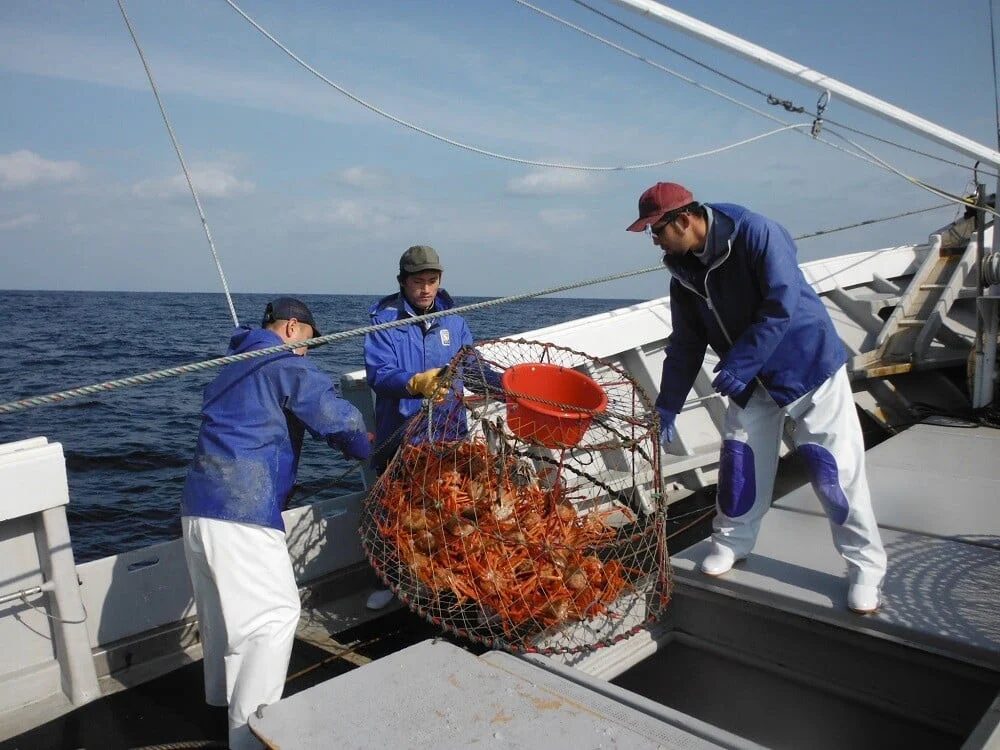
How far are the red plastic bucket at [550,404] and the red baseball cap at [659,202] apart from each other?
2.52ft

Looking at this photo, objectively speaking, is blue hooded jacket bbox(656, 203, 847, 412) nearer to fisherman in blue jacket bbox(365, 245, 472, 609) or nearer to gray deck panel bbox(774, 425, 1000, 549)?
fisherman in blue jacket bbox(365, 245, 472, 609)

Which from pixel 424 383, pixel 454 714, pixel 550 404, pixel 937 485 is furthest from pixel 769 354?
pixel 937 485

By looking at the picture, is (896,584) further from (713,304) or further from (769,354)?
(713,304)

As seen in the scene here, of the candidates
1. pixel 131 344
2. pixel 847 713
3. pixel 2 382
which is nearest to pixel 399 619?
pixel 847 713

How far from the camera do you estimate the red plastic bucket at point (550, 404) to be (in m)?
3.05

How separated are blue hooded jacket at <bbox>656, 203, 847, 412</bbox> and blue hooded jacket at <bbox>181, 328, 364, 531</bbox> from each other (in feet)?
5.16

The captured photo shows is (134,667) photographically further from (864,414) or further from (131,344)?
(131,344)

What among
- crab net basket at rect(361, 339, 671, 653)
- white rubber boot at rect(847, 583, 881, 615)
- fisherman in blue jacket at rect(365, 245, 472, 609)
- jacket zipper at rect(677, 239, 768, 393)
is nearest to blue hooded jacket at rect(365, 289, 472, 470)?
fisherman in blue jacket at rect(365, 245, 472, 609)

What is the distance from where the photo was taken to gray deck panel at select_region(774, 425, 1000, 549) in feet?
13.4

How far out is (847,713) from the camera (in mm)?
3303

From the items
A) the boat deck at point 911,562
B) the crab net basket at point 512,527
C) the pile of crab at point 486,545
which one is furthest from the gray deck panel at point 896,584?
the pile of crab at point 486,545

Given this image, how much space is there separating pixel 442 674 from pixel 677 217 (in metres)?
1.89

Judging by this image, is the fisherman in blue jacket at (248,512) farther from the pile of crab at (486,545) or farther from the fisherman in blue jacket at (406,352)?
the fisherman in blue jacket at (406,352)

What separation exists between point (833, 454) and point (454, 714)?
6.11 ft
